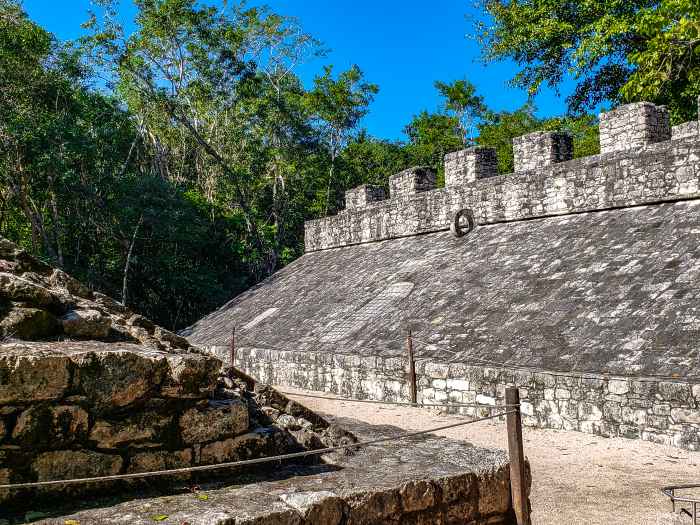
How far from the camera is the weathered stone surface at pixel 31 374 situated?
10.1 feet

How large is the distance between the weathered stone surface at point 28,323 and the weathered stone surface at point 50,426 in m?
0.48

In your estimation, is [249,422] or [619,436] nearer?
[249,422]

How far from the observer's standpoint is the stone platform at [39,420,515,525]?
313cm

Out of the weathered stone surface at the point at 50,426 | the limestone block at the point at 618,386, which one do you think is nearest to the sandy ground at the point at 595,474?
the limestone block at the point at 618,386

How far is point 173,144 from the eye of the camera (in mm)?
34062

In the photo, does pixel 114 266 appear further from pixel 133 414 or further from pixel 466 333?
pixel 133 414

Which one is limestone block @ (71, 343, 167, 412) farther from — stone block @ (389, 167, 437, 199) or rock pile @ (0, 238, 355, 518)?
stone block @ (389, 167, 437, 199)

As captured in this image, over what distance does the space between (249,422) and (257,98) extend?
28640mm

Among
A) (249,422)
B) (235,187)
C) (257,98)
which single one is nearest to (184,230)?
(235,187)

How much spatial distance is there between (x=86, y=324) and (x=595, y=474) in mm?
4820

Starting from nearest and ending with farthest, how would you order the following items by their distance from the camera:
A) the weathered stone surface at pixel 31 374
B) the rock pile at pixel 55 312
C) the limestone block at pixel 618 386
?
the weathered stone surface at pixel 31 374
the rock pile at pixel 55 312
the limestone block at pixel 618 386

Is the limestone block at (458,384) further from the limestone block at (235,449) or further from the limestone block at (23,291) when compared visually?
the limestone block at (23,291)

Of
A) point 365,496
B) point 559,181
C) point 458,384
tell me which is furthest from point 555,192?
point 365,496

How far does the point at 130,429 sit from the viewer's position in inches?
134
